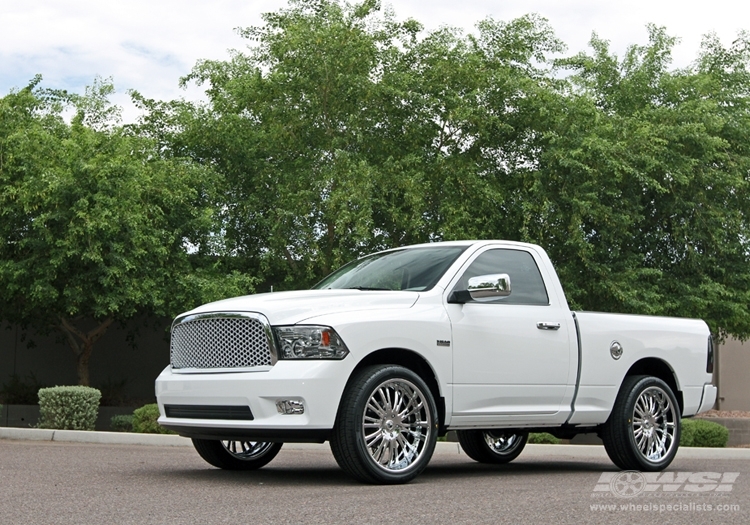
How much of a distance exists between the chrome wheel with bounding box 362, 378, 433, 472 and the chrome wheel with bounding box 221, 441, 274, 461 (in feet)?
6.13

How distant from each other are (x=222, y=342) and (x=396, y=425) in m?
1.59

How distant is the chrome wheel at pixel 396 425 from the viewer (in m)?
8.78

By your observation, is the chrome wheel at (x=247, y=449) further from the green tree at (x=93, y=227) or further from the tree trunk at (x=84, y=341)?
the tree trunk at (x=84, y=341)

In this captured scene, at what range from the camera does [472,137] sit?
27656 millimetres

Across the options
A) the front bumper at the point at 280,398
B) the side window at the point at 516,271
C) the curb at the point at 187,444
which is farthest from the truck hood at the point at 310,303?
the curb at the point at 187,444

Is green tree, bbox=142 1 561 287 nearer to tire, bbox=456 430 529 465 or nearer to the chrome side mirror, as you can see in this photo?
tire, bbox=456 430 529 465

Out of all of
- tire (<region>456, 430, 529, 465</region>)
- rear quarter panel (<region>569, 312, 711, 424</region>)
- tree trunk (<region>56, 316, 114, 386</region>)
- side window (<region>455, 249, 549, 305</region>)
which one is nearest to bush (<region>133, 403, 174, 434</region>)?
tire (<region>456, 430, 529, 465</region>)

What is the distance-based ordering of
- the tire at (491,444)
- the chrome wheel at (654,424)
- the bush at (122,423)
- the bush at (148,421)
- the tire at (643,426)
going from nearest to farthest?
the tire at (643,426)
the chrome wheel at (654,424)
the tire at (491,444)
the bush at (148,421)
the bush at (122,423)

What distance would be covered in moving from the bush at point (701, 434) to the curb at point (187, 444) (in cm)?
227

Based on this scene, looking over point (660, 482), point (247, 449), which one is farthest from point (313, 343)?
point (660, 482)

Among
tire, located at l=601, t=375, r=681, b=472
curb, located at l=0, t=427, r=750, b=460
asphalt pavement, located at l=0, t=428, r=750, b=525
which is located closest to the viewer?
asphalt pavement, located at l=0, t=428, r=750, b=525

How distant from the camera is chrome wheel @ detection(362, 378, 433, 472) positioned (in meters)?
8.78

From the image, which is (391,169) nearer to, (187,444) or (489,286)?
(187,444)

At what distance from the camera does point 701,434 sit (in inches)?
774
